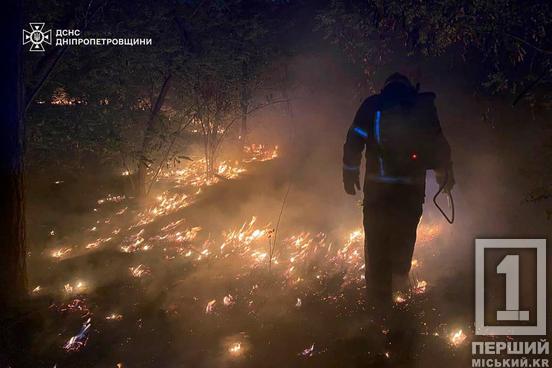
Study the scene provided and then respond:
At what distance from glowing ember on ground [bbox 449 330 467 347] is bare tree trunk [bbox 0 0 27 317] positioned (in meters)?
5.45

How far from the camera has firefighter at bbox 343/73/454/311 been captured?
4.69m

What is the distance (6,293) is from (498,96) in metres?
8.14

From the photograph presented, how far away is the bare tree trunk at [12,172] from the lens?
16.4 feet

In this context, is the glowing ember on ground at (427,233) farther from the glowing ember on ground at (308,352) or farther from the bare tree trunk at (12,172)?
the bare tree trunk at (12,172)

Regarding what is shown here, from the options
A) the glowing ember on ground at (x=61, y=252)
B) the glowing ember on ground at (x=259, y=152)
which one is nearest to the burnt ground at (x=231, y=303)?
the glowing ember on ground at (x=61, y=252)

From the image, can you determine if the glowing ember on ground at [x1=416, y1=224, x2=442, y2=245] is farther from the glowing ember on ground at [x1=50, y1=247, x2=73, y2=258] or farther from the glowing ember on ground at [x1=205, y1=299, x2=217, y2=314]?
the glowing ember on ground at [x1=50, y1=247, x2=73, y2=258]

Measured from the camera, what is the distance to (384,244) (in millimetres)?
5137

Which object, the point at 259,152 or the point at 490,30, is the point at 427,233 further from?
the point at 259,152

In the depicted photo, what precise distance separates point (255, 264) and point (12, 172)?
374cm

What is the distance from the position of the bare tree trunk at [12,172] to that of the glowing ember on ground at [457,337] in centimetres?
545

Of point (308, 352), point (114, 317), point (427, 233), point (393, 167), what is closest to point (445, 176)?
point (393, 167)

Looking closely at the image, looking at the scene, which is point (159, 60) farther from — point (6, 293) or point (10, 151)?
point (6, 293)

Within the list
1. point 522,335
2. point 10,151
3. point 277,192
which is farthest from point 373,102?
point 277,192

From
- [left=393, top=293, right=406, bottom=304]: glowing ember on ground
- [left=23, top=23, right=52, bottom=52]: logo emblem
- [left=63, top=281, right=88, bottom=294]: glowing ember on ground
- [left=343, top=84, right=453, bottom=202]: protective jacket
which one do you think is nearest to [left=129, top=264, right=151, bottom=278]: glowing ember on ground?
[left=63, top=281, right=88, bottom=294]: glowing ember on ground
